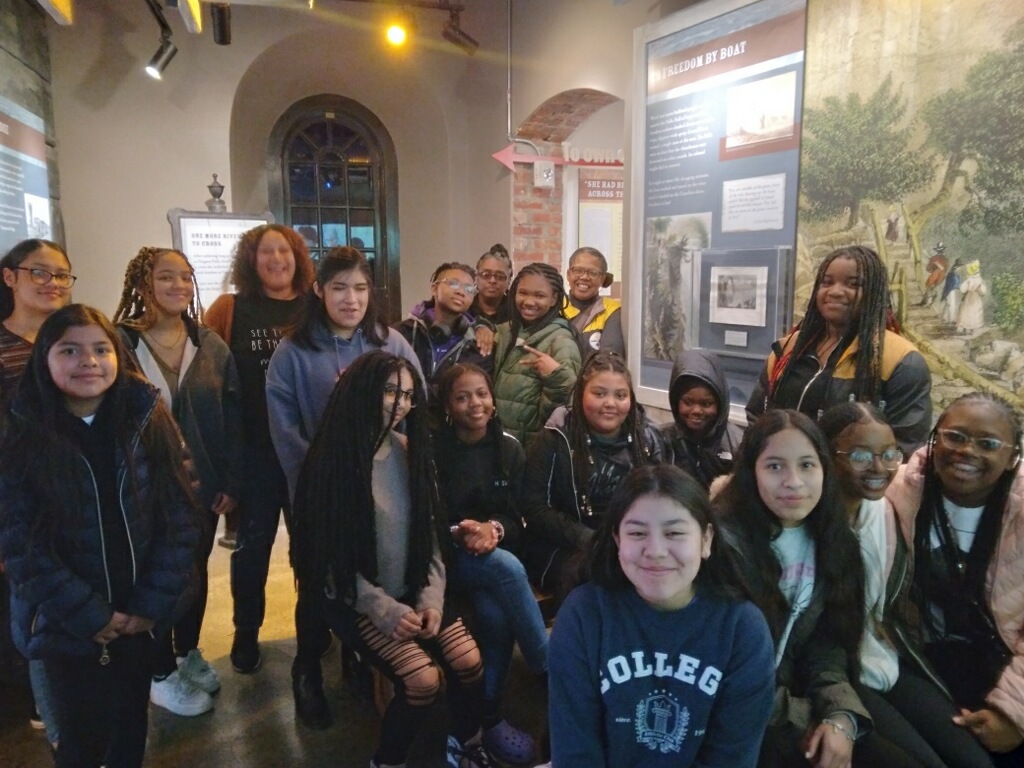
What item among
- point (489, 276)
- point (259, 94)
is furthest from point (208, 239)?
point (489, 276)

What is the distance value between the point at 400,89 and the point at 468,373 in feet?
15.1

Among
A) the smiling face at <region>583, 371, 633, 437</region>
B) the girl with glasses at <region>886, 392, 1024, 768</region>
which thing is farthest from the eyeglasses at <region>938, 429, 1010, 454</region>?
the smiling face at <region>583, 371, 633, 437</region>

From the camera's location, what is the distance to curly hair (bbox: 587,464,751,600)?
143cm

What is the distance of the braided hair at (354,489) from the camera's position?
1.95m

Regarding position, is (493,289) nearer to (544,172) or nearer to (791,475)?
(791,475)

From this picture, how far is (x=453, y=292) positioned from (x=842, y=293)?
1.42 m

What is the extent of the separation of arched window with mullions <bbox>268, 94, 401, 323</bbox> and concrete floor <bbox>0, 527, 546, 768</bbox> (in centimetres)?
402

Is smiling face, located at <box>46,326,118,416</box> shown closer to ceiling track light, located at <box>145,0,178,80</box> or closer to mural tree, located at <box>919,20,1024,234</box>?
mural tree, located at <box>919,20,1024,234</box>

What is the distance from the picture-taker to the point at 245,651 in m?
2.58

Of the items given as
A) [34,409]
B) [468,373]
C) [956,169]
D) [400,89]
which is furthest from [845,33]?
[400,89]

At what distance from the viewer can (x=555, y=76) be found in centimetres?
450

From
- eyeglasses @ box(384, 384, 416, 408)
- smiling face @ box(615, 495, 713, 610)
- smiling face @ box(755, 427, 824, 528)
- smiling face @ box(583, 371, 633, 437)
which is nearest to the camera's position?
smiling face @ box(615, 495, 713, 610)

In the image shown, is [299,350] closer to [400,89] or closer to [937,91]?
[937,91]

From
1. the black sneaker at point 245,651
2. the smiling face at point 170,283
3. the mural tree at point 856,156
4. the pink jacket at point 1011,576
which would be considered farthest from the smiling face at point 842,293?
the black sneaker at point 245,651
